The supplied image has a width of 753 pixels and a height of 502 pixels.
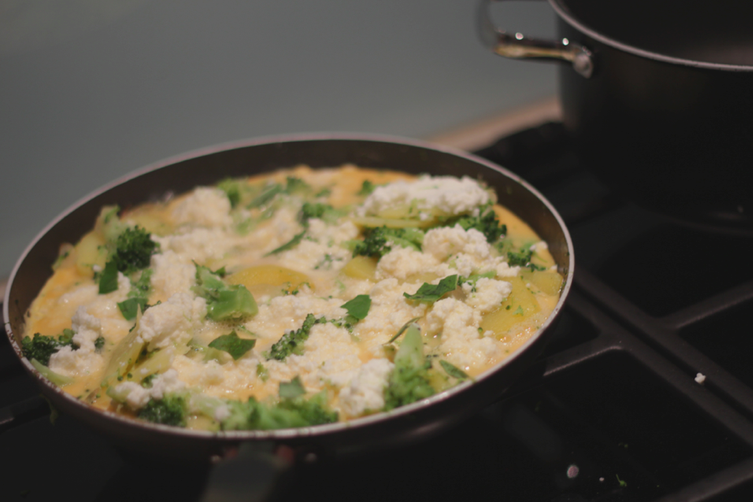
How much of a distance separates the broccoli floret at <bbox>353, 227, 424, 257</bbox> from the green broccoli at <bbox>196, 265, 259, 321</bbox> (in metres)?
0.27

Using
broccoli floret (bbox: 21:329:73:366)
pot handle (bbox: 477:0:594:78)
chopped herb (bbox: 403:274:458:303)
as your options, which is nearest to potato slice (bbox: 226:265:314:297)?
chopped herb (bbox: 403:274:458:303)

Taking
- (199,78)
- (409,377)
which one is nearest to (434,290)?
(409,377)

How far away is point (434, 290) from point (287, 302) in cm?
29

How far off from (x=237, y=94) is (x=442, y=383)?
4.87 ft

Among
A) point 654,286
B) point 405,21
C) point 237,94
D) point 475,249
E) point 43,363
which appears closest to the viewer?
point 43,363

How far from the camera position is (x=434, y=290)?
1195 mm

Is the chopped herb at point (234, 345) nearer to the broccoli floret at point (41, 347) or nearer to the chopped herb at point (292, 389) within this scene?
the chopped herb at point (292, 389)

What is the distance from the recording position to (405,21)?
2.29 meters

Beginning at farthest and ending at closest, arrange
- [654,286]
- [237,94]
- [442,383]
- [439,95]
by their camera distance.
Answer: [439,95]
[237,94]
[654,286]
[442,383]

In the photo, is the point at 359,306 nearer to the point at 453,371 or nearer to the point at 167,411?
the point at 453,371

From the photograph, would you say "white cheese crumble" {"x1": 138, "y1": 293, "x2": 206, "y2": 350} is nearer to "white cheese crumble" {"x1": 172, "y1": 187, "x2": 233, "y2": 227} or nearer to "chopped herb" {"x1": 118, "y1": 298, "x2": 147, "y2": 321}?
"chopped herb" {"x1": 118, "y1": 298, "x2": 147, "y2": 321}

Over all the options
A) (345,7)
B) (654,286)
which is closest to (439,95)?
(345,7)

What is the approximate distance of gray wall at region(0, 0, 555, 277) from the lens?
178 centimetres

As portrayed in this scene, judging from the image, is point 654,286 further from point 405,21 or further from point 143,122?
point 143,122
